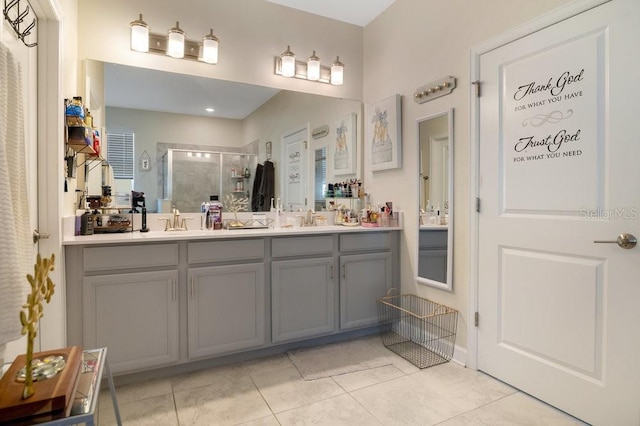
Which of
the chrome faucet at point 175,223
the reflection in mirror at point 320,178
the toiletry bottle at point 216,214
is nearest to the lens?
the chrome faucet at point 175,223

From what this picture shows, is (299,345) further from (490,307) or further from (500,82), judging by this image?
(500,82)

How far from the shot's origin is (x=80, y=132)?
1.94 m

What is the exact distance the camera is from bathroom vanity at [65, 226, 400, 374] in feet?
6.38

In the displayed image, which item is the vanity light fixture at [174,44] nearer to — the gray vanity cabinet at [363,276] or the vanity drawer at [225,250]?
the vanity drawer at [225,250]

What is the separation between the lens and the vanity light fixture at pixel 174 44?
2.42 metres

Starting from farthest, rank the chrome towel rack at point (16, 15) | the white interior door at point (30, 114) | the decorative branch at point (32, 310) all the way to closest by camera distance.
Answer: the white interior door at point (30, 114), the chrome towel rack at point (16, 15), the decorative branch at point (32, 310)

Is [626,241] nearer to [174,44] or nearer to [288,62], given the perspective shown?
[288,62]

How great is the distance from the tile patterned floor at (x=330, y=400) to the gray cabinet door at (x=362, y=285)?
0.52 metres

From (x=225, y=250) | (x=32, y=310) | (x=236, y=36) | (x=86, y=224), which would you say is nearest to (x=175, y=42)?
(x=236, y=36)

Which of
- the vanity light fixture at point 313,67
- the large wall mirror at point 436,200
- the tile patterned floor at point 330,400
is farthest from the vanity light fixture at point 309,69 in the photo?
the tile patterned floor at point 330,400

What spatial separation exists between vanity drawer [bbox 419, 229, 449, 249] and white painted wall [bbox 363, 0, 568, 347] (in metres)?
0.08

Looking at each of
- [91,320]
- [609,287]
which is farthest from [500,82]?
[91,320]

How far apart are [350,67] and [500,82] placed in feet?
5.29

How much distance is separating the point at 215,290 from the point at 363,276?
1.18 metres
